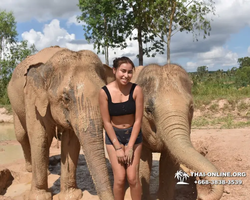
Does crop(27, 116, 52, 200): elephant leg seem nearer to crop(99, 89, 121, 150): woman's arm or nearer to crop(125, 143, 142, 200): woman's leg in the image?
crop(99, 89, 121, 150): woman's arm

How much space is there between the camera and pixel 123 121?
3.12m

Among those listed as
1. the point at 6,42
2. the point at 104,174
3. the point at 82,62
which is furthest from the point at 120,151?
the point at 6,42

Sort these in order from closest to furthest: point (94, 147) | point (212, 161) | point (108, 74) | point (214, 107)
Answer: point (94, 147)
point (108, 74)
point (212, 161)
point (214, 107)

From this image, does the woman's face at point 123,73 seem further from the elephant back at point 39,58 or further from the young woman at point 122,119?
the elephant back at point 39,58

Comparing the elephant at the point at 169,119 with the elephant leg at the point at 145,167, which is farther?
the elephant leg at the point at 145,167

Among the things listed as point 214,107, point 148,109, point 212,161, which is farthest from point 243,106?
point 148,109

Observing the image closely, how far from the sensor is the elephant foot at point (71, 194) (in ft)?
17.1

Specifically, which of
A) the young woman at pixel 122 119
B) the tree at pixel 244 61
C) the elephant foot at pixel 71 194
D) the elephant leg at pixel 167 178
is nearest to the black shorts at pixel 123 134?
the young woman at pixel 122 119

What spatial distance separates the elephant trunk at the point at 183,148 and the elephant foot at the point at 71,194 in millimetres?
2631

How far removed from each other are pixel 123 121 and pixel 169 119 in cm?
63

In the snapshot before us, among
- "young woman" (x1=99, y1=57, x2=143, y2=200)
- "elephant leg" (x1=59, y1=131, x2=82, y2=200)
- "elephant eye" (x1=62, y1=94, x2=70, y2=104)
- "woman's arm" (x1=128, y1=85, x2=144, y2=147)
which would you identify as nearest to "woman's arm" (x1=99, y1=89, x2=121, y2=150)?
"young woman" (x1=99, y1=57, x2=143, y2=200)

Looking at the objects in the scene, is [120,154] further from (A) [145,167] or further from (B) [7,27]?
(B) [7,27]

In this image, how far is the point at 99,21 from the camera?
67.4ft

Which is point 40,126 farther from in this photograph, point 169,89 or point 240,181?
point 240,181
